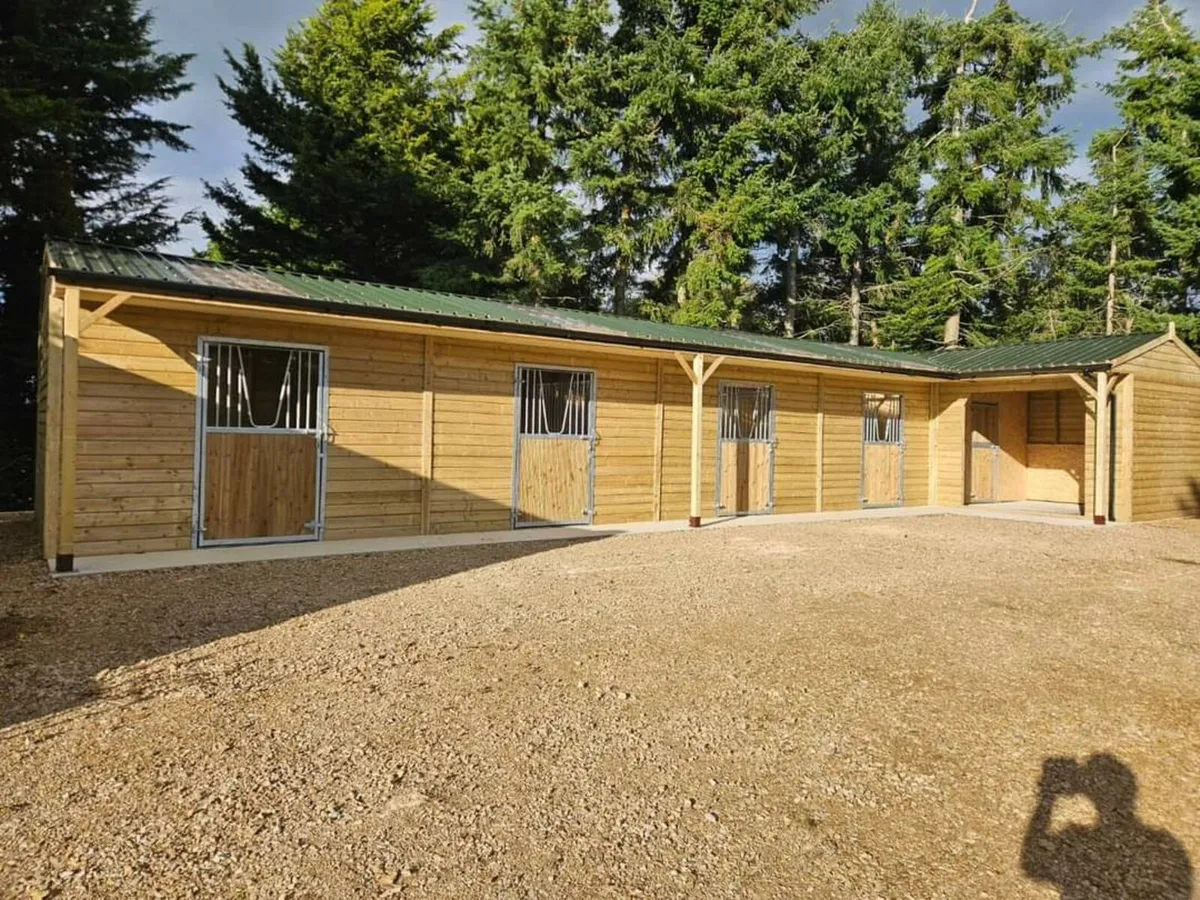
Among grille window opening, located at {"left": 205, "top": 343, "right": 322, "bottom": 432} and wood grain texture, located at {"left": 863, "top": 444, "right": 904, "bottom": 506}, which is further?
wood grain texture, located at {"left": 863, "top": 444, "right": 904, "bottom": 506}

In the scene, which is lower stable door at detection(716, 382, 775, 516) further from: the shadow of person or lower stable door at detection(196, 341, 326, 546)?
the shadow of person

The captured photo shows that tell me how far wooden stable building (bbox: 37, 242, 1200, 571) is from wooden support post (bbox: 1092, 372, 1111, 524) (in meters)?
0.04

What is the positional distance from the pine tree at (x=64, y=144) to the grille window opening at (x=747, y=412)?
1163 cm

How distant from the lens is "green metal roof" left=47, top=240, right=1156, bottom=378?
19.9 feet

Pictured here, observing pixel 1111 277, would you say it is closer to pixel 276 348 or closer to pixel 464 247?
pixel 464 247

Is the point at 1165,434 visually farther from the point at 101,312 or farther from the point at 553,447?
the point at 101,312

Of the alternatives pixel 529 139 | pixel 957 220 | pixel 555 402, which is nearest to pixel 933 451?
pixel 555 402

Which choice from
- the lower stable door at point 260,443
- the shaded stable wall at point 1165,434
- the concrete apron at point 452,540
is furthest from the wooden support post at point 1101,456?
the lower stable door at point 260,443

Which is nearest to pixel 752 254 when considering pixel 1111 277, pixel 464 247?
pixel 464 247

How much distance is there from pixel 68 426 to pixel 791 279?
19752 mm

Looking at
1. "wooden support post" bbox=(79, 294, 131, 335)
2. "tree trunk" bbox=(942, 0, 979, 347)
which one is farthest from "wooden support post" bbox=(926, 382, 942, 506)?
"wooden support post" bbox=(79, 294, 131, 335)

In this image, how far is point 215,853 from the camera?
6.33 feet

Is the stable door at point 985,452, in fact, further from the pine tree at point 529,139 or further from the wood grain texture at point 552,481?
the pine tree at point 529,139

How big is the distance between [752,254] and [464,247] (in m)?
8.52
